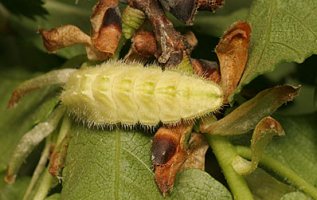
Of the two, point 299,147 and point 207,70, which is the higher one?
point 207,70

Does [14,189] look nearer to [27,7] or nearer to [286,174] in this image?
[27,7]

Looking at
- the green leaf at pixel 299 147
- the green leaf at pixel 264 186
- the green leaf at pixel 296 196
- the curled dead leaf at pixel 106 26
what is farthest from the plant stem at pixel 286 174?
the curled dead leaf at pixel 106 26

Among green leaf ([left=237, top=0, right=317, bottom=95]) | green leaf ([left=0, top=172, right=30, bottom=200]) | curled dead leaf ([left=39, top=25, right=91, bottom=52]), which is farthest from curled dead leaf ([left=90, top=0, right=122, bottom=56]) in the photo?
green leaf ([left=0, top=172, right=30, bottom=200])

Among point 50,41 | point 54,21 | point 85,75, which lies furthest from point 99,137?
point 54,21

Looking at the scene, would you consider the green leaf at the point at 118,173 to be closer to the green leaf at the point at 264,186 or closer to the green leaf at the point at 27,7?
the green leaf at the point at 264,186

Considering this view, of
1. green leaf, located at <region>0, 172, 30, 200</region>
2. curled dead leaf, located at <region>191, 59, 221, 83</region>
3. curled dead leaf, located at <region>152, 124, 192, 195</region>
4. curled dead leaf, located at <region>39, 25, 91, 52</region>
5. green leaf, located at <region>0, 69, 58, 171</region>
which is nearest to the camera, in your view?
curled dead leaf, located at <region>152, 124, 192, 195</region>

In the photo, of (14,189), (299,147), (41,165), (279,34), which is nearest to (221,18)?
(299,147)

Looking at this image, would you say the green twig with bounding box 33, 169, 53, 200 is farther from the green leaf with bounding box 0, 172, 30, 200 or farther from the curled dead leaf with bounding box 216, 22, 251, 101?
the curled dead leaf with bounding box 216, 22, 251, 101
